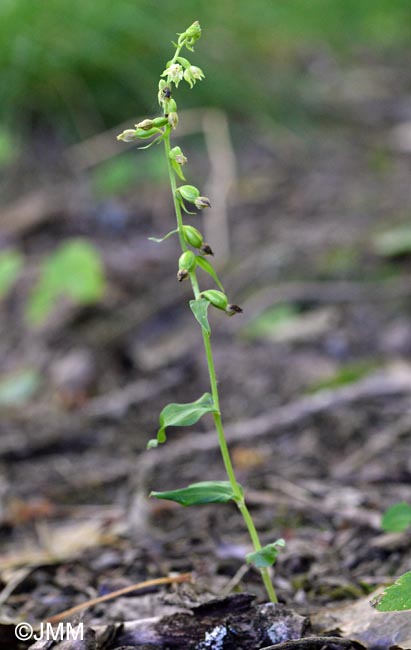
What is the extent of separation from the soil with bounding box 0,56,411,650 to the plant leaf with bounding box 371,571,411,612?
3.4 inches

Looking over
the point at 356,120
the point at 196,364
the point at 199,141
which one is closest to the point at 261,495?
the point at 196,364

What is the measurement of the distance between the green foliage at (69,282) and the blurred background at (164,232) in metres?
0.01

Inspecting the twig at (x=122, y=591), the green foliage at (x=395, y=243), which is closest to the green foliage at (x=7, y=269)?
the green foliage at (x=395, y=243)

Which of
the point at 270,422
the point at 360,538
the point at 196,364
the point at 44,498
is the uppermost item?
the point at 196,364

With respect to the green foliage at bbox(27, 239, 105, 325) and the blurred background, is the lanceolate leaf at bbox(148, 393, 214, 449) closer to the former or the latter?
the blurred background

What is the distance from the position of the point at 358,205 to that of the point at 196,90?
52.3 inches

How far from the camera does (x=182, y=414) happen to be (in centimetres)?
107

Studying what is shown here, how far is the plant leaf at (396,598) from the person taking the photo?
920 mm

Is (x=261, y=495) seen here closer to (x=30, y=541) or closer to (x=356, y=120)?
(x=30, y=541)

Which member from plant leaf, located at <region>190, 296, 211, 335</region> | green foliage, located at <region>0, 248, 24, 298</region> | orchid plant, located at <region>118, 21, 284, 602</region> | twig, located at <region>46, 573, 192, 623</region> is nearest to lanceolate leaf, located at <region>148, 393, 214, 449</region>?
orchid plant, located at <region>118, 21, 284, 602</region>

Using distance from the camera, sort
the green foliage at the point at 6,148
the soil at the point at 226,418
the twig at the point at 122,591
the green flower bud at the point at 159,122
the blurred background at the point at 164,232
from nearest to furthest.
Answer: the green flower bud at the point at 159,122
the twig at the point at 122,591
the soil at the point at 226,418
the blurred background at the point at 164,232
the green foliage at the point at 6,148

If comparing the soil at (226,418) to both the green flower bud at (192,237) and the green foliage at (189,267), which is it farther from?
the green flower bud at (192,237)

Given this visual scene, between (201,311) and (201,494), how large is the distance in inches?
10.3

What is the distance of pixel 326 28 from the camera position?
262 inches
